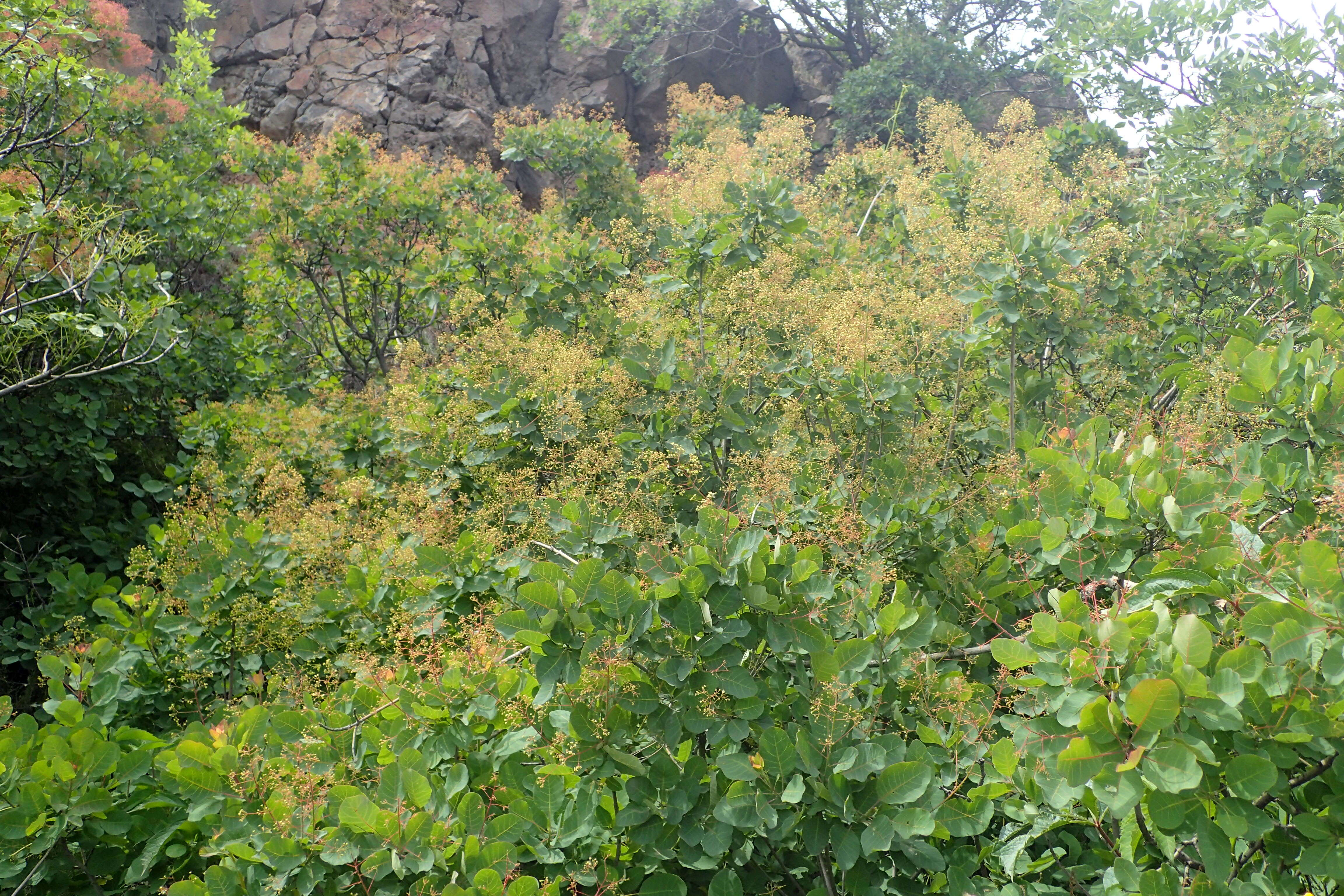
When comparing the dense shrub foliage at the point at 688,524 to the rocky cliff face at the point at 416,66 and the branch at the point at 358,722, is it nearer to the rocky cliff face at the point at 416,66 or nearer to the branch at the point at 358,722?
the branch at the point at 358,722

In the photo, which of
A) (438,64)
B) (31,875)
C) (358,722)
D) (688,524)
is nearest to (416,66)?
(438,64)

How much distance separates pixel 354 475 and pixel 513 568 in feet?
7.02

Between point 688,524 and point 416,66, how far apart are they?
10.3 metres

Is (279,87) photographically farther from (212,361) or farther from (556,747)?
(556,747)

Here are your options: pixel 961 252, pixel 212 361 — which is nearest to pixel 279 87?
pixel 212 361

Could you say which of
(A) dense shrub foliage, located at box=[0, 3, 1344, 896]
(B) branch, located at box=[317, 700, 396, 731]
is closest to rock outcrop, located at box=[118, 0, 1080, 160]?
(A) dense shrub foliage, located at box=[0, 3, 1344, 896]

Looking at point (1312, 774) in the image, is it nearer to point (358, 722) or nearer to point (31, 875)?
point (358, 722)

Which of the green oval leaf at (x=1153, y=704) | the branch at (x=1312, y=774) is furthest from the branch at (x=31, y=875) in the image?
the branch at (x=1312, y=774)

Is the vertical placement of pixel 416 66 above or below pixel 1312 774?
above

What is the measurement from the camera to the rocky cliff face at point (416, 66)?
36.2 ft

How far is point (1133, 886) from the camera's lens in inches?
67.0

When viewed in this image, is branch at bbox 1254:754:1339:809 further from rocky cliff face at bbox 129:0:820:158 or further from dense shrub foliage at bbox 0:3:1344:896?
rocky cliff face at bbox 129:0:820:158

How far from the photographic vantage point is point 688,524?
307 cm

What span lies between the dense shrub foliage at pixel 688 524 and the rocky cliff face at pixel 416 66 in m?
5.35
